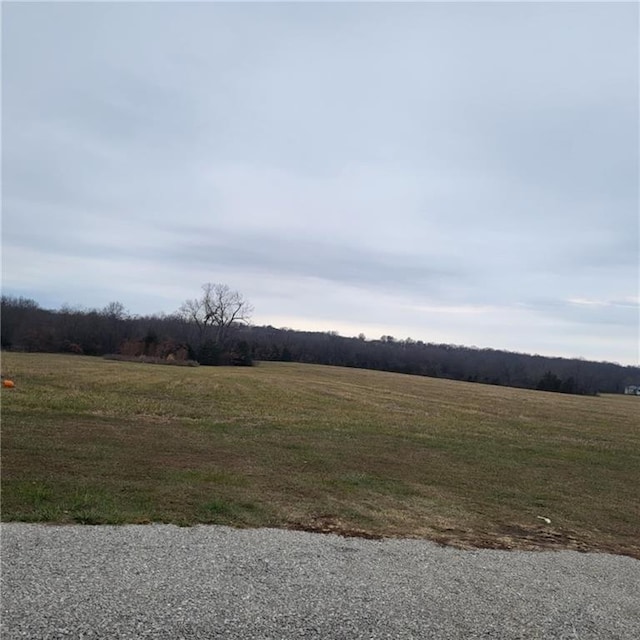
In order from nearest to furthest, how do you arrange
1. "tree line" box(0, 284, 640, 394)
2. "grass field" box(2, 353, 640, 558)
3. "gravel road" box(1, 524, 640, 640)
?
"gravel road" box(1, 524, 640, 640)
"grass field" box(2, 353, 640, 558)
"tree line" box(0, 284, 640, 394)

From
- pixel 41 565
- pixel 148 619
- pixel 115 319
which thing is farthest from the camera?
pixel 115 319

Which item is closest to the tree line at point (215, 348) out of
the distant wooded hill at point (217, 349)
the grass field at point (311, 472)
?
the distant wooded hill at point (217, 349)

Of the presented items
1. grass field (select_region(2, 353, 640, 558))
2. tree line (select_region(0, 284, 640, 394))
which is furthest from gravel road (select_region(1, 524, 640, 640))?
tree line (select_region(0, 284, 640, 394))

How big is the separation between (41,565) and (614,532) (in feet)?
26.0

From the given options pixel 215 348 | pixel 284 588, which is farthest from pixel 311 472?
pixel 215 348

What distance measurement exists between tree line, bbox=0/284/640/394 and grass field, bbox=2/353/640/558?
5513 cm

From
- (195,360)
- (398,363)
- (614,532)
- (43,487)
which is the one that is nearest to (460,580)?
(614,532)

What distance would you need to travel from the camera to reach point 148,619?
4.15m

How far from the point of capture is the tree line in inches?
3103

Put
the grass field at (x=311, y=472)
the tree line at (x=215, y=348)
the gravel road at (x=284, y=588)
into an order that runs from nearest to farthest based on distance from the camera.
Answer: the gravel road at (x=284, y=588), the grass field at (x=311, y=472), the tree line at (x=215, y=348)

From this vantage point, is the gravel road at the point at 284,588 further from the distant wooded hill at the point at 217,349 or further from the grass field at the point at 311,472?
the distant wooded hill at the point at 217,349

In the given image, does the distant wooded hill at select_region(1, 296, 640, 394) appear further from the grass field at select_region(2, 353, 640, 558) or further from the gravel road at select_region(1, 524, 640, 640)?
the gravel road at select_region(1, 524, 640, 640)

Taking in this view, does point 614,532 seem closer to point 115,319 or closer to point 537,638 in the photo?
point 537,638

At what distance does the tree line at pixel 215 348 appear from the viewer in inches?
3103
